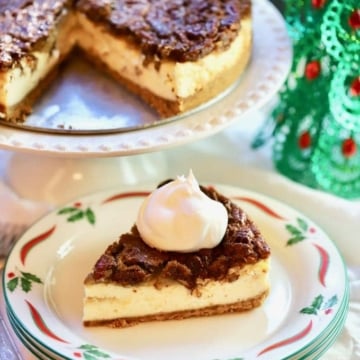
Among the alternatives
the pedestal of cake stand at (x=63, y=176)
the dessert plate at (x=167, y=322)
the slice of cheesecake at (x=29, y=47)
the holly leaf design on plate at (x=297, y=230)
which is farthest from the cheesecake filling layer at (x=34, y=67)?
the holly leaf design on plate at (x=297, y=230)

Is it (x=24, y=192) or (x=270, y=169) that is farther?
(x=270, y=169)

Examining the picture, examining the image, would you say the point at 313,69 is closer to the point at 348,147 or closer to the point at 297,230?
the point at 348,147

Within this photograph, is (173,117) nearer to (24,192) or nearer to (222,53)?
(222,53)

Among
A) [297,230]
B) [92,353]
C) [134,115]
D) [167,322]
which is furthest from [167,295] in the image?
[134,115]

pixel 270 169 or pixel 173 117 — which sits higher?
pixel 173 117

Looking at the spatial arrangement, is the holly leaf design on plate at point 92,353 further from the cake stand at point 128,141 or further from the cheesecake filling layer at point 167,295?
the cake stand at point 128,141

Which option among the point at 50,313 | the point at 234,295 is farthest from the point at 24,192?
the point at 234,295

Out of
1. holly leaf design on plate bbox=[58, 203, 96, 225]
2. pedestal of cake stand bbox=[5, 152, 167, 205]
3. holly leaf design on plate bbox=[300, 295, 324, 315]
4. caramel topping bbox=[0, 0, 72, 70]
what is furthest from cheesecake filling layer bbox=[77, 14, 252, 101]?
holly leaf design on plate bbox=[300, 295, 324, 315]
